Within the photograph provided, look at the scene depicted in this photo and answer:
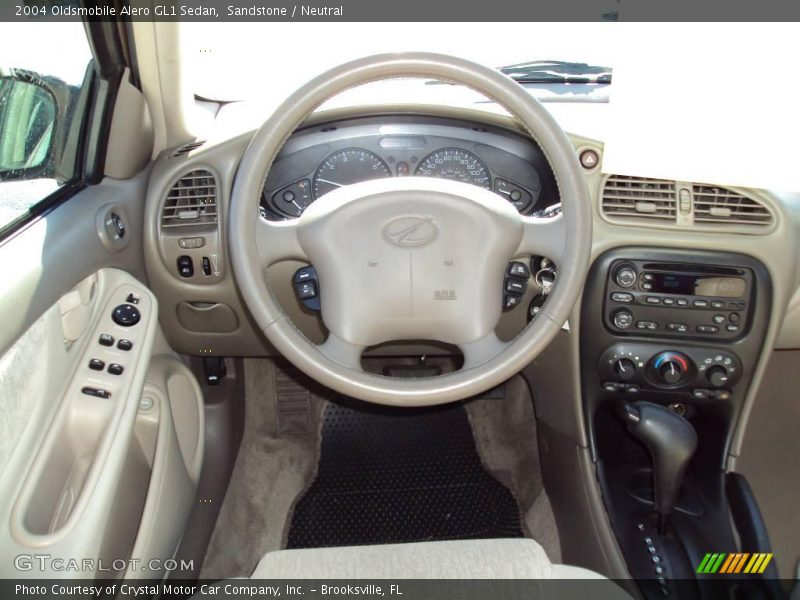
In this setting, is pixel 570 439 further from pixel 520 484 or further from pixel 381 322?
pixel 381 322

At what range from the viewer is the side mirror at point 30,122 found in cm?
129

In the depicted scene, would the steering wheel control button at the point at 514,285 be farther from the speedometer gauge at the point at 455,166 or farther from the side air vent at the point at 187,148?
the side air vent at the point at 187,148

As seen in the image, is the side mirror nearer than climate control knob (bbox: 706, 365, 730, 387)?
Yes

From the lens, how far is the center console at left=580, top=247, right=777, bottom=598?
1560 mm

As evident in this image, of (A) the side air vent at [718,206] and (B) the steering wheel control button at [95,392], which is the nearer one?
(B) the steering wheel control button at [95,392]

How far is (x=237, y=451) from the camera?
2.16 m

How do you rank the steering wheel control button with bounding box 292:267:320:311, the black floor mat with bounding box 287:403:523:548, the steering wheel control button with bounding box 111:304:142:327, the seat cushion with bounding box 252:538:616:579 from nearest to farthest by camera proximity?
the seat cushion with bounding box 252:538:616:579
the steering wheel control button with bounding box 292:267:320:311
the steering wheel control button with bounding box 111:304:142:327
the black floor mat with bounding box 287:403:523:548

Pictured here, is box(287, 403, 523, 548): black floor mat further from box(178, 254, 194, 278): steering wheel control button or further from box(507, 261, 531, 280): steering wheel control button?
box(507, 261, 531, 280): steering wheel control button

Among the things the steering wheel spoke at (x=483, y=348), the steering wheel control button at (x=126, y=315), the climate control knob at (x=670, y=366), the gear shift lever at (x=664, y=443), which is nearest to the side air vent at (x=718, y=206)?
the climate control knob at (x=670, y=366)

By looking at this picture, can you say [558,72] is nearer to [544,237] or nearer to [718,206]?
[718,206]

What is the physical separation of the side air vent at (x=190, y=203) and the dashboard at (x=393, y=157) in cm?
13

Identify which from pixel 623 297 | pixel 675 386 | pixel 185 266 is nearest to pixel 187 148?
pixel 185 266

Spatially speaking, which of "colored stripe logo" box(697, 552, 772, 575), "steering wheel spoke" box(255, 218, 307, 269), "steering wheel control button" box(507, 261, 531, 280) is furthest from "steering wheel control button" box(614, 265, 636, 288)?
"steering wheel spoke" box(255, 218, 307, 269)

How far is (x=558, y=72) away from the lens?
1852mm
